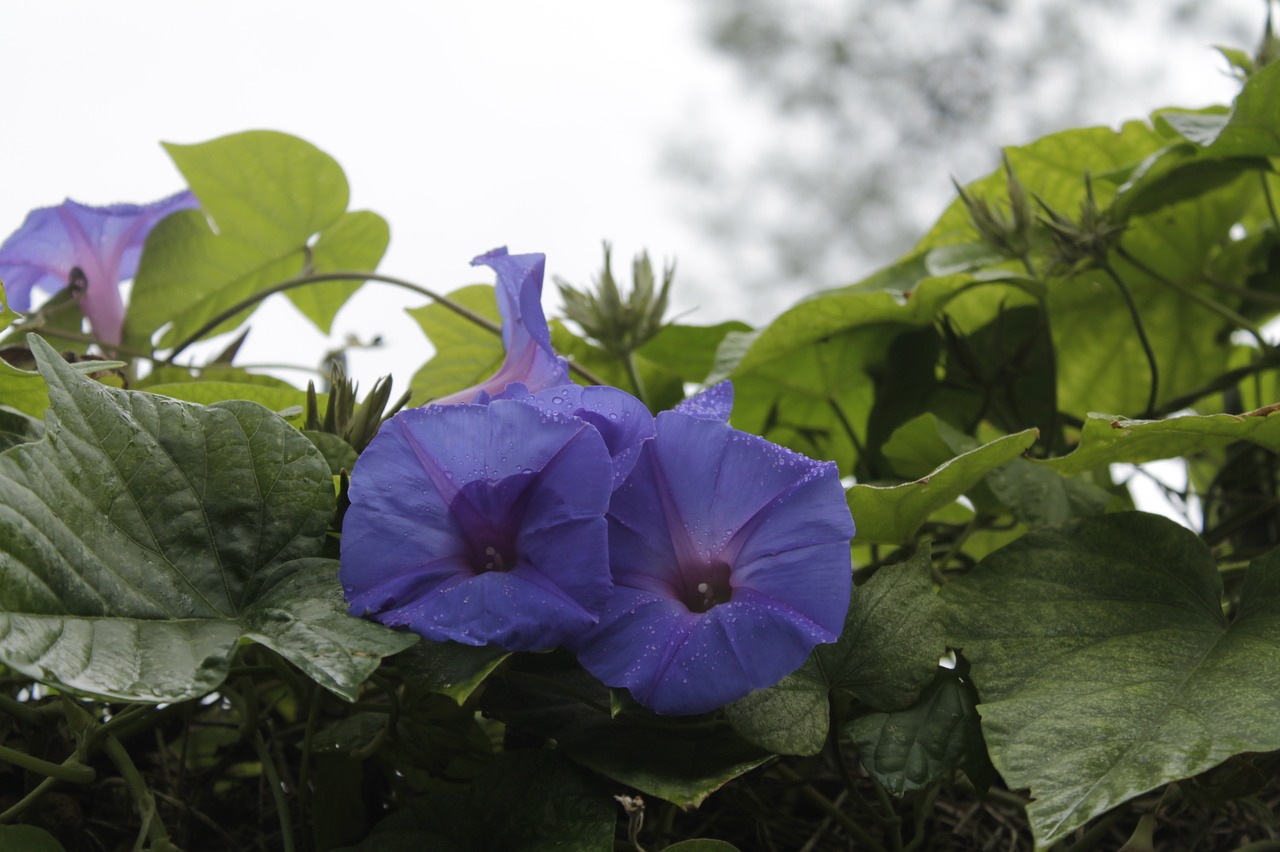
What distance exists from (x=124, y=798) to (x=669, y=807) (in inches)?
9.7

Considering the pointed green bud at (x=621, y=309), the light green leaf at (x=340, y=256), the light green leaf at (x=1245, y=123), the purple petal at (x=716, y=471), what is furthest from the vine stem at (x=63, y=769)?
the light green leaf at (x=1245, y=123)

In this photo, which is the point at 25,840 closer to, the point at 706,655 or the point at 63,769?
the point at 63,769

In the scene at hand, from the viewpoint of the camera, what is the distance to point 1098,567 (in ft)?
1.52

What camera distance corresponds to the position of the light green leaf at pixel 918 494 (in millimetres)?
427

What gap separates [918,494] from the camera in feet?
1.49

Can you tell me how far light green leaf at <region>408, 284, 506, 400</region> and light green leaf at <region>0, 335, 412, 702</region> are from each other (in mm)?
416

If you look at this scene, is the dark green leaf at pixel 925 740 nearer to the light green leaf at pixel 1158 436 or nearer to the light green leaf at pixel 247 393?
the light green leaf at pixel 1158 436

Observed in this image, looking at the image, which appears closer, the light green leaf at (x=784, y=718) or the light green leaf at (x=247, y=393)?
the light green leaf at (x=784, y=718)

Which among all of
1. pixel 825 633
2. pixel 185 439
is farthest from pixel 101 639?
pixel 825 633

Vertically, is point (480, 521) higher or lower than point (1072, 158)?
lower

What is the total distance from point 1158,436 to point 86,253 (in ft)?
1.95

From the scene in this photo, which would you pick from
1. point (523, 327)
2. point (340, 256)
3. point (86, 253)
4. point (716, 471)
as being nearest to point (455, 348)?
point (340, 256)

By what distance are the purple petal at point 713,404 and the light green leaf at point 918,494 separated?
7 cm

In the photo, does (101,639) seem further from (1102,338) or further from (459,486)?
(1102,338)
